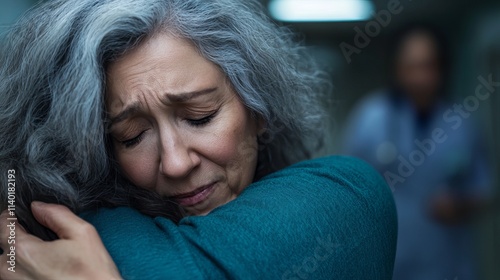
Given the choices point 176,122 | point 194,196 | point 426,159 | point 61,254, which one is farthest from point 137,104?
point 426,159

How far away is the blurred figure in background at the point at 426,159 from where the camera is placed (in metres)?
3.40

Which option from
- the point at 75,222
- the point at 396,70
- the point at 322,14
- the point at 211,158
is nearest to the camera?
the point at 75,222

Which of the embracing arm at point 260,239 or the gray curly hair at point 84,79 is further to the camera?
the gray curly hair at point 84,79

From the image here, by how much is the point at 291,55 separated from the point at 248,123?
0.37m

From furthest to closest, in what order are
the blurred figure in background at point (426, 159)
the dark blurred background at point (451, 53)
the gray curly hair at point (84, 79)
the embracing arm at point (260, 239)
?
the dark blurred background at point (451, 53)
the blurred figure in background at point (426, 159)
the gray curly hair at point (84, 79)
the embracing arm at point (260, 239)

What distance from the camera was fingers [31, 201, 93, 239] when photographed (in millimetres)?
Result: 1377

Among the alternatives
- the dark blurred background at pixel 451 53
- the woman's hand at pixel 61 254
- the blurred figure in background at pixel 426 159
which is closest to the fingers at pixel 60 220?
the woman's hand at pixel 61 254

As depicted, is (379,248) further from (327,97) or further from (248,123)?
(327,97)

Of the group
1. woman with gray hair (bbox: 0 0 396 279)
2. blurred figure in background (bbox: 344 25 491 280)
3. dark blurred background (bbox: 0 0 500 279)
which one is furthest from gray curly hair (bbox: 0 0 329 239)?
dark blurred background (bbox: 0 0 500 279)

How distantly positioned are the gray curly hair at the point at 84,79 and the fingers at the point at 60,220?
0.06 metres

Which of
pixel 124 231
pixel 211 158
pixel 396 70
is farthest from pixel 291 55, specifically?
pixel 396 70

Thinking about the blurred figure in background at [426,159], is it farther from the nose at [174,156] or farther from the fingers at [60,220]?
the fingers at [60,220]

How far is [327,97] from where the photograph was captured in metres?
2.74

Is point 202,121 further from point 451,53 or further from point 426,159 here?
point 451,53
